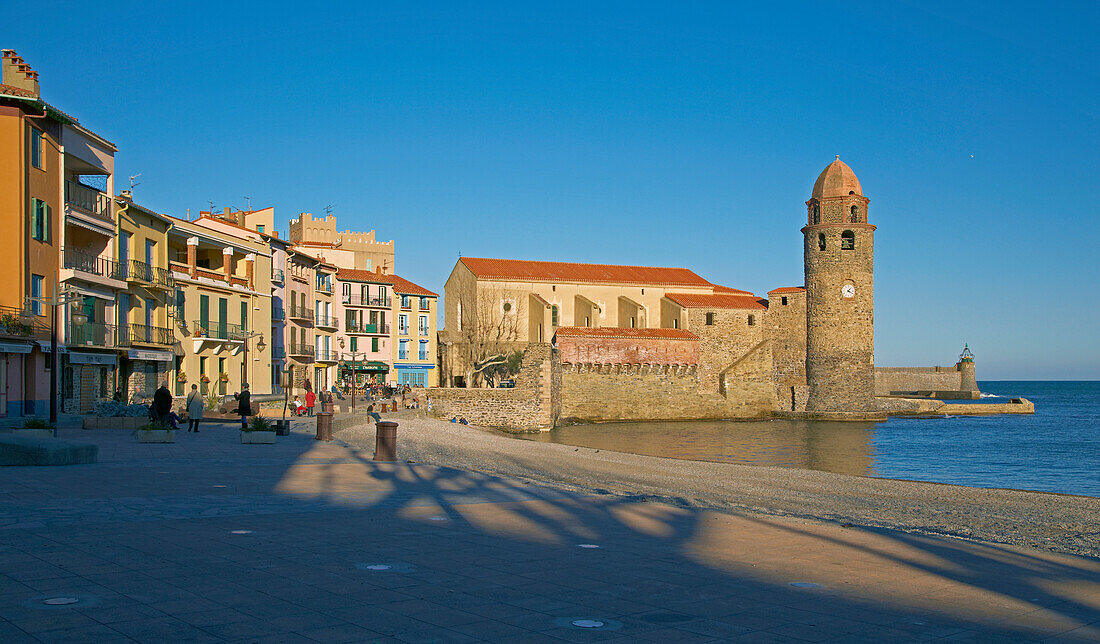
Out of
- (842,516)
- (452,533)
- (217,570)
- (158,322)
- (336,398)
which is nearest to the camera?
(217,570)

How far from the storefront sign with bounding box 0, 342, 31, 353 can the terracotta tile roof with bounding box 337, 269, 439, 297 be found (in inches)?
1520

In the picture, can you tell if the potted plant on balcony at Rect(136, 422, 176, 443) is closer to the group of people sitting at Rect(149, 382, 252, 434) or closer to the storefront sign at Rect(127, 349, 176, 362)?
the group of people sitting at Rect(149, 382, 252, 434)

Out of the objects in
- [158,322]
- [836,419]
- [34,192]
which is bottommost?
[836,419]

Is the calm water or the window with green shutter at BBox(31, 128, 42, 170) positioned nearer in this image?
the window with green shutter at BBox(31, 128, 42, 170)

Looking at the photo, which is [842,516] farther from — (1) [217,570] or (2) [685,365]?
(2) [685,365]

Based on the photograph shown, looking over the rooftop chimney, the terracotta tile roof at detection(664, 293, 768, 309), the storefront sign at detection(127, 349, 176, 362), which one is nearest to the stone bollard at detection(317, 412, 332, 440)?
the storefront sign at detection(127, 349, 176, 362)

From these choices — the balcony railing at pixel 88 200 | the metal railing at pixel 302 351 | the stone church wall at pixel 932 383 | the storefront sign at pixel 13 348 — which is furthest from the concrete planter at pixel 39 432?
the stone church wall at pixel 932 383

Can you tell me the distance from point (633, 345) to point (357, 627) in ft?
185

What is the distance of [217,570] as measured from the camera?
6.60 m

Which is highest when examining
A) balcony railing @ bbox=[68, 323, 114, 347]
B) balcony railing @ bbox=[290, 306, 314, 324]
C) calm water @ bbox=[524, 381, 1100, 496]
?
balcony railing @ bbox=[290, 306, 314, 324]

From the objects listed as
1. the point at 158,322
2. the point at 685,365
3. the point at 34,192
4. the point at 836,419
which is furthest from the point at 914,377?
the point at 34,192

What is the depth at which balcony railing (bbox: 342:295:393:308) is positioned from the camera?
64.9 metres

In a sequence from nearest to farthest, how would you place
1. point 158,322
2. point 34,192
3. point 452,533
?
point 452,533
point 34,192
point 158,322

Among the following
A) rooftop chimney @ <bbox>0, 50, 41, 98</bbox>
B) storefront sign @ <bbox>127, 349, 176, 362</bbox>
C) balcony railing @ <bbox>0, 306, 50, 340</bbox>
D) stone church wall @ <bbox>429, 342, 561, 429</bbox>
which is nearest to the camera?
balcony railing @ <bbox>0, 306, 50, 340</bbox>
